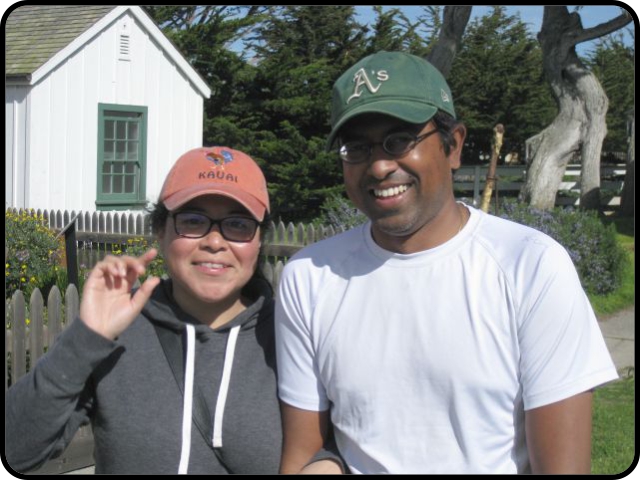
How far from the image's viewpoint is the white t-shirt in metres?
2.03

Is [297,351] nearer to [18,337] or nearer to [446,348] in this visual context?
[446,348]

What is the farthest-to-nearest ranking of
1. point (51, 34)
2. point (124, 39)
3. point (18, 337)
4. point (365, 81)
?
point (124, 39)
point (51, 34)
point (18, 337)
point (365, 81)

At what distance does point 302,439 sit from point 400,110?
36.0 inches

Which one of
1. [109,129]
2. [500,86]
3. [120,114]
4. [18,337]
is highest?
[500,86]

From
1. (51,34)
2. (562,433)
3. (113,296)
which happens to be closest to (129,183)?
(51,34)

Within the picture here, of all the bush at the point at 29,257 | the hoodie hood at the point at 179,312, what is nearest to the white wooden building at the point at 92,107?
the bush at the point at 29,257

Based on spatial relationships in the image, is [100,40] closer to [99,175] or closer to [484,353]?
[99,175]

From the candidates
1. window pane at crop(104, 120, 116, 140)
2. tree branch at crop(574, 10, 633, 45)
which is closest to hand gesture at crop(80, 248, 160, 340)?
tree branch at crop(574, 10, 633, 45)

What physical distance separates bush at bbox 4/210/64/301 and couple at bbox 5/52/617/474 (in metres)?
6.34

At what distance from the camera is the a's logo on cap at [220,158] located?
2.39 meters

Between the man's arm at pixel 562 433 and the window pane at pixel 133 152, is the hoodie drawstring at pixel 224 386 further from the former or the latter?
the window pane at pixel 133 152

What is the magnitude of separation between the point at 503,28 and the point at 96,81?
20295mm

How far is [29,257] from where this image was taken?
28.1 ft

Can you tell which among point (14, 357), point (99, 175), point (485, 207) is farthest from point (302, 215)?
point (14, 357)
